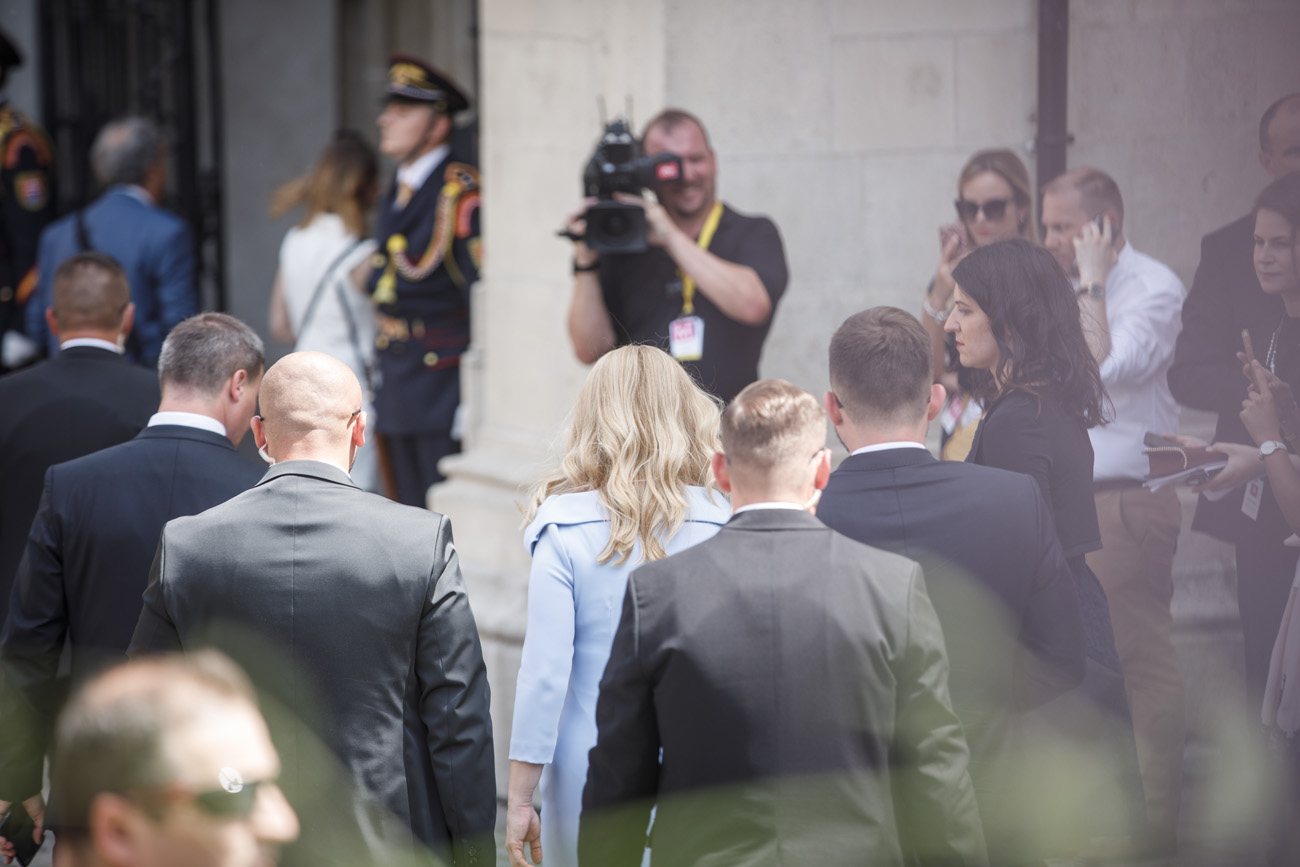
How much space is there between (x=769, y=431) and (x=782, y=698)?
0.42 metres

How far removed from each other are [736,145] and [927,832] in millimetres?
2743

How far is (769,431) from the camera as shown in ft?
7.36

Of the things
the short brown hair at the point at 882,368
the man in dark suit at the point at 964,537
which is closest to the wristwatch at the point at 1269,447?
the man in dark suit at the point at 964,537

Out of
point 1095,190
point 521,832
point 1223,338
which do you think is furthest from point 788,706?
point 1095,190

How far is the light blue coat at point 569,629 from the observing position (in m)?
2.64

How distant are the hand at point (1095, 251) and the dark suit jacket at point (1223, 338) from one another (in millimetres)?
213

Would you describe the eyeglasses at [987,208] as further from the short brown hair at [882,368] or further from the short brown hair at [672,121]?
the short brown hair at [882,368]

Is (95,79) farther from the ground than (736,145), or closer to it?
farther from the ground

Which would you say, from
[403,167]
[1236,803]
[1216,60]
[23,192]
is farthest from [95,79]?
[1236,803]

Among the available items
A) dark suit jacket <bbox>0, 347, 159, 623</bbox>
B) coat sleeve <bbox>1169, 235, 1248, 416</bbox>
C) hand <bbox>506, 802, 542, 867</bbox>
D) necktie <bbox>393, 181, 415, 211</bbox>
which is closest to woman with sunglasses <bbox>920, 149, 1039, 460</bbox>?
coat sleeve <bbox>1169, 235, 1248, 416</bbox>

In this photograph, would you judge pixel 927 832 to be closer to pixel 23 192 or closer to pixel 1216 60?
pixel 1216 60

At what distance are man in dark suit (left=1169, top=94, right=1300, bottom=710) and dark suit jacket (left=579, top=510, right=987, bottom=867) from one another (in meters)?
1.56

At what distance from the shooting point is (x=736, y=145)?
4445mm

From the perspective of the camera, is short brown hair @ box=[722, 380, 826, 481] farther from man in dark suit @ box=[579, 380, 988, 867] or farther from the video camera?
the video camera
